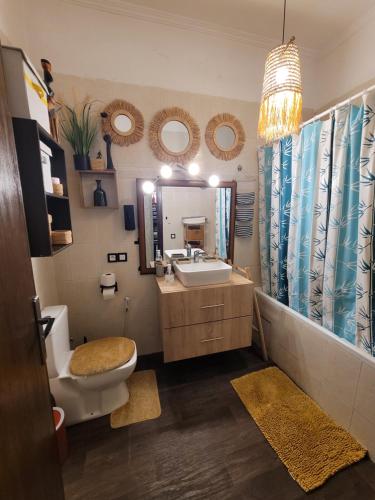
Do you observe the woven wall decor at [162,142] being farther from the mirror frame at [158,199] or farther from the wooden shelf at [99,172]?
the wooden shelf at [99,172]

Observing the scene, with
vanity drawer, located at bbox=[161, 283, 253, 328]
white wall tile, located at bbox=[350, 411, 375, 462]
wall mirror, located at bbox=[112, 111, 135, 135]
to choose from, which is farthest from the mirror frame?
white wall tile, located at bbox=[350, 411, 375, 462]

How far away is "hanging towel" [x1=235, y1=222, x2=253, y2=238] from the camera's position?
224 cm

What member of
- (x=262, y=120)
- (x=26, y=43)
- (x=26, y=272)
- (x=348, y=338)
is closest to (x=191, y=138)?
(x=262, y=120)

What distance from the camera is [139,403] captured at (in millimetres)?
1647

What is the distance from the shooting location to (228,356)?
6.96 ft

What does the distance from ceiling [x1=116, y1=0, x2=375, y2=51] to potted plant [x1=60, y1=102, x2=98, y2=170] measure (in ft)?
2.75

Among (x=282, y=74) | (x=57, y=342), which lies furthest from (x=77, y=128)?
(x=57, y=342)

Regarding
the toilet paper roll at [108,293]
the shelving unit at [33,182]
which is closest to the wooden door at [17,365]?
the shelving unit at [33,182]

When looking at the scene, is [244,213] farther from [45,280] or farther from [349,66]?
[45,280]

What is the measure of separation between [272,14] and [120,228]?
208 cm

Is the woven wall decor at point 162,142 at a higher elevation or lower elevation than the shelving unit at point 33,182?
higher

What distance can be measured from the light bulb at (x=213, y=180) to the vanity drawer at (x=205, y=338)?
120cm

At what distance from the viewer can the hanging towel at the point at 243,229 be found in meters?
2.24

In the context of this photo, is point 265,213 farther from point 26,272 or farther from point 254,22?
point 26,272
